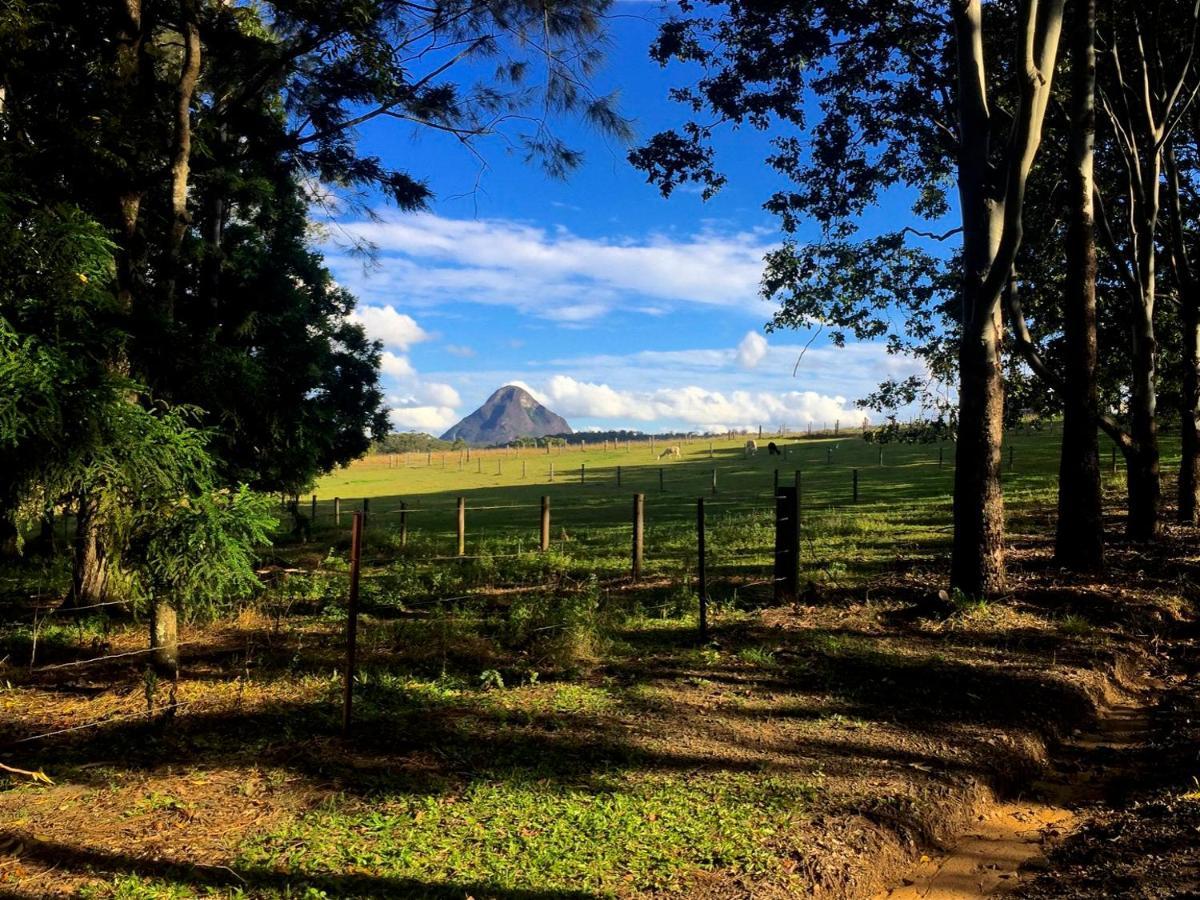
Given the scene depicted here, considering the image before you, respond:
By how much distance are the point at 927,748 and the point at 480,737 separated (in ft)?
10.8

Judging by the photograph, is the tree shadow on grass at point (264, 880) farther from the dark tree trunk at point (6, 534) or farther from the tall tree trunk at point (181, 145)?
the tall tree trunk at point (181, 145)

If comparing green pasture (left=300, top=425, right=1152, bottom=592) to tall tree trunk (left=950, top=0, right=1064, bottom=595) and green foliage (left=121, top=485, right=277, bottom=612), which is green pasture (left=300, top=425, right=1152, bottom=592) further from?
green foliage (left=121, top=485, right=277, bottom=612)

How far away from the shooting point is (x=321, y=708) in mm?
6164

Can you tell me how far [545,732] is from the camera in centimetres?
568

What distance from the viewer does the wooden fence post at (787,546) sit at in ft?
32.1

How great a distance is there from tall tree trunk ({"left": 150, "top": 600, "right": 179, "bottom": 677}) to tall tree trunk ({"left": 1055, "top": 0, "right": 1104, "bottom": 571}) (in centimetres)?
1099

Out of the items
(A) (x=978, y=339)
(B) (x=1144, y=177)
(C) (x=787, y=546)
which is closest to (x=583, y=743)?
(C) (x=787, y=546)

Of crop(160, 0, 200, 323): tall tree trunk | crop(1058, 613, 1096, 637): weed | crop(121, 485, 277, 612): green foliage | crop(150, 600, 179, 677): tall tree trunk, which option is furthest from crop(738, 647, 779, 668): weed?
crop(160, 0, 200, 323): tall tree trunk

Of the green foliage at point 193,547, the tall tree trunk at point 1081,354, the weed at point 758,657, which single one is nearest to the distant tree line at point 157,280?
the green foliage at point 193,547

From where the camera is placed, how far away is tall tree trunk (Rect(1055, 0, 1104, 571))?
1054 centimetres

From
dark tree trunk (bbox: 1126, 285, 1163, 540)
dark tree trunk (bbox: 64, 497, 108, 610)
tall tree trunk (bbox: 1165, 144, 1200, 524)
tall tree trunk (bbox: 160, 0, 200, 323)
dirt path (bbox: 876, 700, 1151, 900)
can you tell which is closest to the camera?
dirt path (bbox: 876, 700, 1151, 900)

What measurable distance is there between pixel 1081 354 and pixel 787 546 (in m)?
5.12

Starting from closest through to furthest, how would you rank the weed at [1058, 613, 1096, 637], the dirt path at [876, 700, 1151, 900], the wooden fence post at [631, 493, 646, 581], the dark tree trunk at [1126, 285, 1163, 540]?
the dirt path at [876, 700, 1151, 900], the weed at [1058, 613, 1096, 637], the wooden fence post at [631, 493, 646, 581], the dark tree trunk at [1126, 285, 1163, 540]

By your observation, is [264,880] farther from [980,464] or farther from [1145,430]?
[1145,430]
